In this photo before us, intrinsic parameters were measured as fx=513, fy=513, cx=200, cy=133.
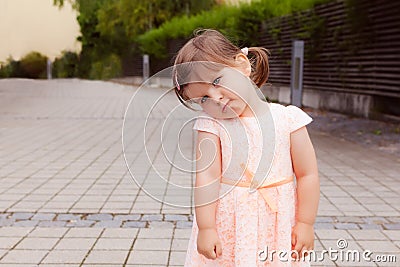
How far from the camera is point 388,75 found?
32.0ft

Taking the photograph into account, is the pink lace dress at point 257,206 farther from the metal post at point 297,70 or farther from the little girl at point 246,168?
the metal post at point 297,70

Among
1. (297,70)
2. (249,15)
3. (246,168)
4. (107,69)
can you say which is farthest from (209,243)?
(107,69)

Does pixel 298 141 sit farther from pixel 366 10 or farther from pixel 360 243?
pixel 366 10

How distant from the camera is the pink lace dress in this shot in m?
1.92

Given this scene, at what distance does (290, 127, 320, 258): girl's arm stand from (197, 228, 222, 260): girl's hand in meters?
0.32

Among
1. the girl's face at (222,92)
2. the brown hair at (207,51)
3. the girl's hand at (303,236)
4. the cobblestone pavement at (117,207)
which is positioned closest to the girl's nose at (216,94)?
the girl's face at (222,92)

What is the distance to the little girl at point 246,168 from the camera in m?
1.83

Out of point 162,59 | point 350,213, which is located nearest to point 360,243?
point 350,213

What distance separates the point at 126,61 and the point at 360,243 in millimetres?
34643

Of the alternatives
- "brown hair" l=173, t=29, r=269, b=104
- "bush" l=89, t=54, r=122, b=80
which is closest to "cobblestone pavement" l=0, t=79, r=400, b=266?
"brown hair" l=173, t=29, r=269, b=104

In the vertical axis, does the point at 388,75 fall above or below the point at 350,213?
above

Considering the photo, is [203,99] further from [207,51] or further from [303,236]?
[303,236]

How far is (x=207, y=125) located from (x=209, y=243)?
17.2 inches

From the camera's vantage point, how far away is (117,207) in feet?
14.8
